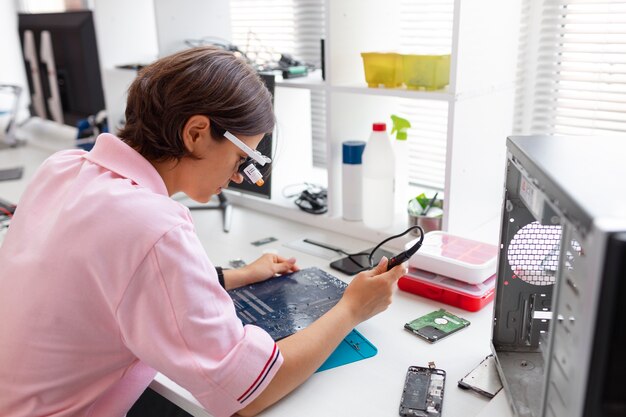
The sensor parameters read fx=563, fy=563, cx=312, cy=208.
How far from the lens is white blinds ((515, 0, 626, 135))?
137cm

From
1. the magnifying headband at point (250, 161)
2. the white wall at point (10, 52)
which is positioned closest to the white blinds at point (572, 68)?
the magnifying headband at point (250, 161)

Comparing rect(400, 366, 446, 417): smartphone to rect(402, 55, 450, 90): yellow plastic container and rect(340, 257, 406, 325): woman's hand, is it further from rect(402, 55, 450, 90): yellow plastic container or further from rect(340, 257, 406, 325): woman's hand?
rect(402, 55, 450, 90): yellow plastic container

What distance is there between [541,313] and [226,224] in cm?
98

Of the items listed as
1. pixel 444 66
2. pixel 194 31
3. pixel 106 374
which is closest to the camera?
pixel 106 374

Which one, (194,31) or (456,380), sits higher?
(194,31)

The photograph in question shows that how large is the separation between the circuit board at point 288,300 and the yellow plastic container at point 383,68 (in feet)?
1.65

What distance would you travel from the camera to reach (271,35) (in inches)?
86.6

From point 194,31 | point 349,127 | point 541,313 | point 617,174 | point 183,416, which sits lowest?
point 183,416

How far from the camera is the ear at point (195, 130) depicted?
33.3 inches

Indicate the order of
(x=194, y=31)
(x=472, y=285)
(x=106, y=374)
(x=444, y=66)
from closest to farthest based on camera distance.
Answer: (x=106, y=374) → (x=472, y=285) → (x=444, y=66) → (x=194, y=31)

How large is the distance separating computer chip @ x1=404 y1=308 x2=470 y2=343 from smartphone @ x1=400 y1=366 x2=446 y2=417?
106 mm

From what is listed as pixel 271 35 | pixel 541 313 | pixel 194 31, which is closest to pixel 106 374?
pixel 541 313

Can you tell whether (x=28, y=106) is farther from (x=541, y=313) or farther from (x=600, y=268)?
(x=600, y=268)

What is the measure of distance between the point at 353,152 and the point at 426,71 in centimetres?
29
